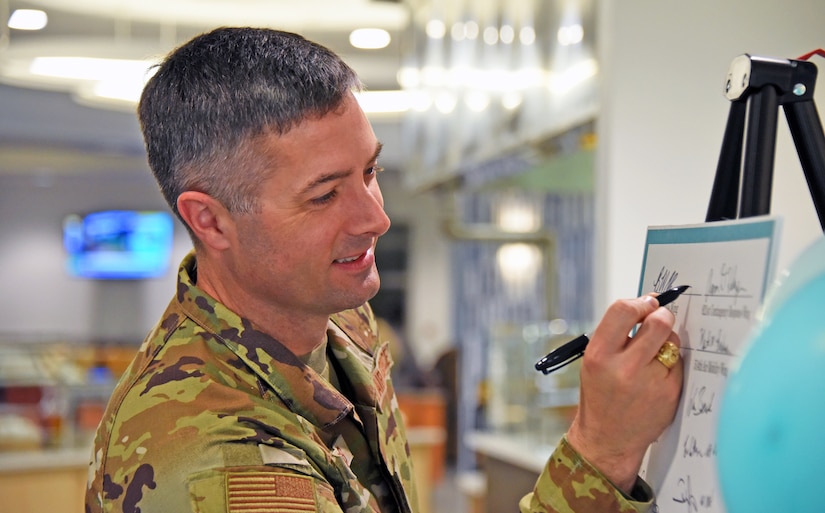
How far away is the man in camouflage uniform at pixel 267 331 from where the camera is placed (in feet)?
3.19

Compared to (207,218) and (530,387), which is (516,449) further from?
(207,218)

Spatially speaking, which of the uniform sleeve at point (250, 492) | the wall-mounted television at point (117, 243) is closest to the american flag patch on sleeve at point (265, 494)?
the uniform sleeve at point (250, 492)

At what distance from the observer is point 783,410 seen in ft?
2.01

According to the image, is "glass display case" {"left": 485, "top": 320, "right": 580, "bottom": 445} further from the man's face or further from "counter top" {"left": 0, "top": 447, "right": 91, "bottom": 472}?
the man's face

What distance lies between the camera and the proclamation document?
33.7 inches

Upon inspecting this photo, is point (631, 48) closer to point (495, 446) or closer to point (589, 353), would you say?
point (589, 353)

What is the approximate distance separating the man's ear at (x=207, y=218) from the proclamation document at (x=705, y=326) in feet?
1.73

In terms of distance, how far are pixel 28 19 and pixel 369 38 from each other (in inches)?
91.6

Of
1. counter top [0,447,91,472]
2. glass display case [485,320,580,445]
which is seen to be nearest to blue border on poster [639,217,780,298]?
glass display case [485,320,580,445]

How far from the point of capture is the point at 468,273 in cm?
1049

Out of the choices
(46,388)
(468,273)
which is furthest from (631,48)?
(468,273)

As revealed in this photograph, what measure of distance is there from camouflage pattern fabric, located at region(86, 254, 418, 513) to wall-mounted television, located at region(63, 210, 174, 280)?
1004cm
